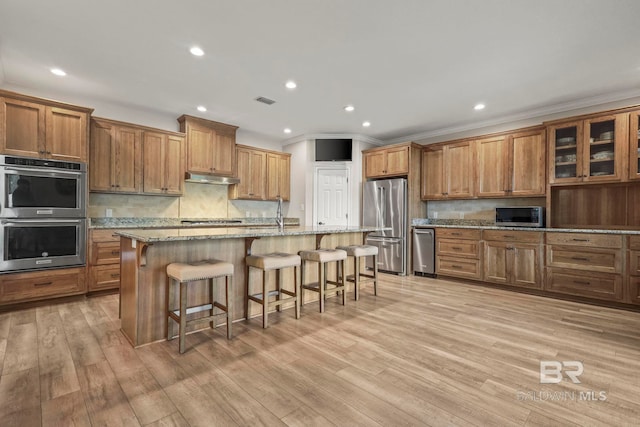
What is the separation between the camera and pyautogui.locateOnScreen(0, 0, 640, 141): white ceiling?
7.89 ft

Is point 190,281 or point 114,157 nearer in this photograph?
point 190,281

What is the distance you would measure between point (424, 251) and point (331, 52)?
358 cm

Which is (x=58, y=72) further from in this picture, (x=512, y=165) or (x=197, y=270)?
(x=512, y=165)

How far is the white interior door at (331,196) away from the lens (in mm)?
6098

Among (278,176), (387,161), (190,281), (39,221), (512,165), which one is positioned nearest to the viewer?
(190,281)

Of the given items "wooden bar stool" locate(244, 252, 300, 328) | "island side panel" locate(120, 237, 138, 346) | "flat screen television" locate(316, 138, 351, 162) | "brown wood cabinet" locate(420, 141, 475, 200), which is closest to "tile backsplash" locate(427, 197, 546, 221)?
"brown wood cabinet" locate(420, 141, 475, 200)

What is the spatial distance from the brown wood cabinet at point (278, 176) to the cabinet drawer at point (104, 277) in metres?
2.92

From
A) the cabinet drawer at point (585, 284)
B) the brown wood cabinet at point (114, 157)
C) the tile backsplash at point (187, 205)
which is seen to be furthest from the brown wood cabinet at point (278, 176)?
the cabinet drawer at point (585, 284)

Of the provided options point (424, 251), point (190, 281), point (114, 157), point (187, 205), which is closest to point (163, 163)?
point (114, 157)

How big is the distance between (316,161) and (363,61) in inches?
121

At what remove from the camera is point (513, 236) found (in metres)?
4.36

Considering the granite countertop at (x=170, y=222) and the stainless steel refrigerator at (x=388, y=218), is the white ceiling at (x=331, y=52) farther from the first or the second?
the granite countertop at (x=170, y=222)

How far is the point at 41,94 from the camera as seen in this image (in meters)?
3.96

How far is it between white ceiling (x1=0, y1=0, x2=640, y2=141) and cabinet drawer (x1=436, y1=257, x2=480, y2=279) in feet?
7.62
